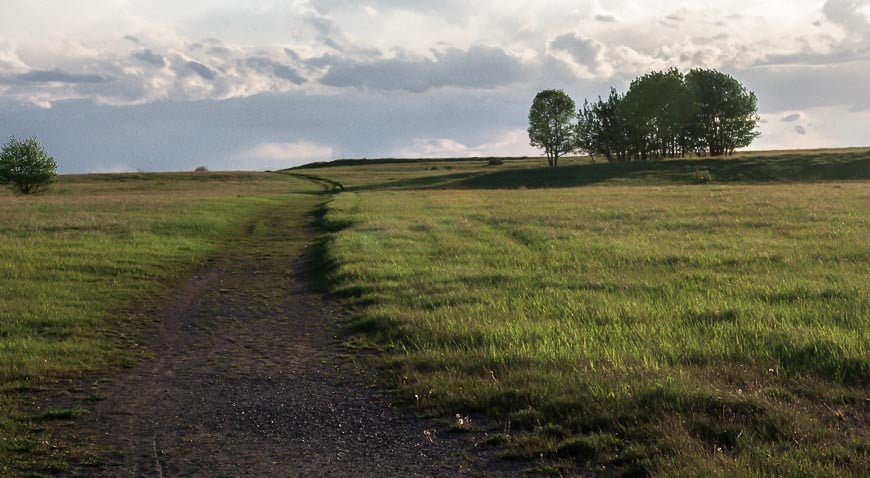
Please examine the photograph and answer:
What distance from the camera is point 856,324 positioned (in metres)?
9.61

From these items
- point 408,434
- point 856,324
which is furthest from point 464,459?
point 856,324

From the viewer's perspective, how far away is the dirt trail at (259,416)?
586 centimetres

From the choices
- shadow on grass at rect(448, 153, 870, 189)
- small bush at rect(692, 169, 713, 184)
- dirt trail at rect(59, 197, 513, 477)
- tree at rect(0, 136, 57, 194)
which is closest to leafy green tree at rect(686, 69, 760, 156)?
shadow on grass at rect(448, 153, 870, 189)

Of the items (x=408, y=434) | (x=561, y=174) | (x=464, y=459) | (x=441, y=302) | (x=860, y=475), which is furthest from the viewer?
(x=561, y=174)

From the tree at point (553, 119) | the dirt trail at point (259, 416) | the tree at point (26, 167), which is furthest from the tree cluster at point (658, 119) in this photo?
the dirt trail at point (259, 416)

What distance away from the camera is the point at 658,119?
320 ft

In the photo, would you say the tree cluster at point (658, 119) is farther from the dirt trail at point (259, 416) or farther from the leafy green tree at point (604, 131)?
the dirt trail at point (259, 416)

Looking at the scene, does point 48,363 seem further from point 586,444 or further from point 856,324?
point 856,324

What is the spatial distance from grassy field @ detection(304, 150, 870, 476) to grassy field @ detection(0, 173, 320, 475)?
11.3 feet

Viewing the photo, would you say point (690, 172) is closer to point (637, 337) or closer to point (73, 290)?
point (73, 290)

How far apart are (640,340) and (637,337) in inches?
6.2

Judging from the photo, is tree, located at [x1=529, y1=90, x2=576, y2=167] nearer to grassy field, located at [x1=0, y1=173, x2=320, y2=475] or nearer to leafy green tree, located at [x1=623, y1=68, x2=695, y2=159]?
leafy green tree, located at [x1=623, y1=68, x2=695, y2=159]

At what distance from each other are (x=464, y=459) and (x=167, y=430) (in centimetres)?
276

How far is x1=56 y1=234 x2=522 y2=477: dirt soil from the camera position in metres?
5.84
